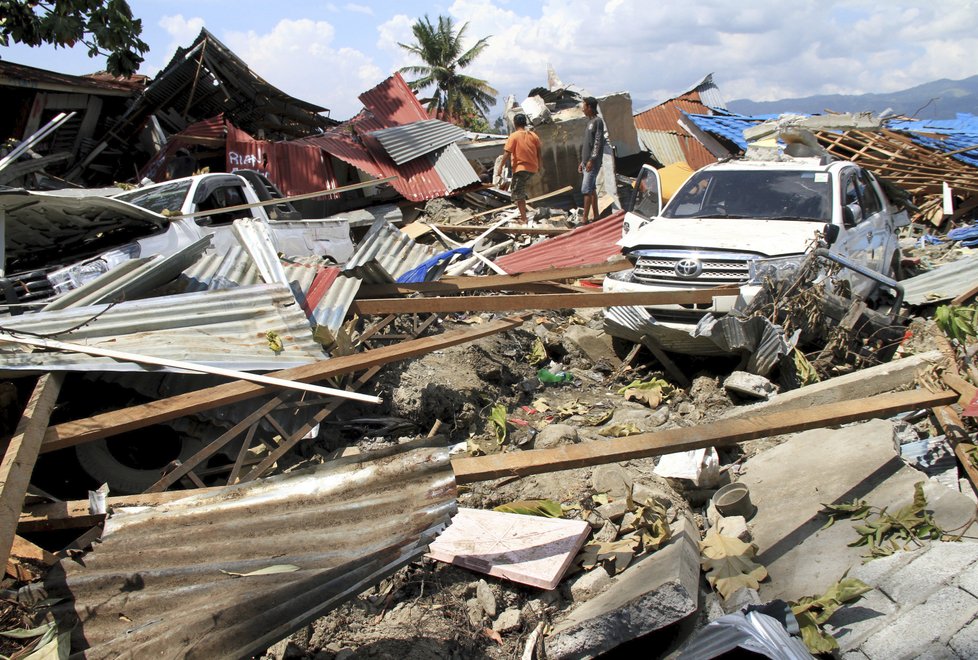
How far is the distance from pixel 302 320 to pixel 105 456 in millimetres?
1443

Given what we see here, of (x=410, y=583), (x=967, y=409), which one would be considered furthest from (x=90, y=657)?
(x=967, y=409)

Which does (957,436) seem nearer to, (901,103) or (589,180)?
(589,180)

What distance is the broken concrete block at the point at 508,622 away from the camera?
3312 mm

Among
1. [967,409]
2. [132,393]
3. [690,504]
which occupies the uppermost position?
[132,393]

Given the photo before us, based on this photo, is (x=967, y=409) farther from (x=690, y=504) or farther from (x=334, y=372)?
(x=334, y=372)

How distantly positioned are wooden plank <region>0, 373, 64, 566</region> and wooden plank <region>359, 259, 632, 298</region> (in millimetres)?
2910

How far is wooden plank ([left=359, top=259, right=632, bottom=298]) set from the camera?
249 inches

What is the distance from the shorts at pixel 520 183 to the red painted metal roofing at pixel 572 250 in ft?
8.77

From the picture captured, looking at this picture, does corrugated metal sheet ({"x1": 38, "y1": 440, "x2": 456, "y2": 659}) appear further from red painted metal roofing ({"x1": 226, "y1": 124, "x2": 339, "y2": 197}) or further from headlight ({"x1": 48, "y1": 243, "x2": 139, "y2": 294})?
red painted metal roofing ({"x1": 226, "y1": 124, "x2": 339, "y2": 197})

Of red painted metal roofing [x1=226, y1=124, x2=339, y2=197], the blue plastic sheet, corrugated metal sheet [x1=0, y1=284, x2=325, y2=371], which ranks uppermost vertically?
red painted metal roofing [x1=226, y1=124, x2=339, y2=197]

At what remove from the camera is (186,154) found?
13.2 metres

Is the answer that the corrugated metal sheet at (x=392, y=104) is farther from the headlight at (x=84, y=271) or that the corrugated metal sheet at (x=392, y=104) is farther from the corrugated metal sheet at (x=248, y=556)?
the corrugated metal sheet at (x=248, y=556)

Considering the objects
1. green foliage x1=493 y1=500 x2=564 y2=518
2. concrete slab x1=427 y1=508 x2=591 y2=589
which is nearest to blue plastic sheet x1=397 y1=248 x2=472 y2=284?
green foliage x1=493 y1=500 x2=564 y2=518

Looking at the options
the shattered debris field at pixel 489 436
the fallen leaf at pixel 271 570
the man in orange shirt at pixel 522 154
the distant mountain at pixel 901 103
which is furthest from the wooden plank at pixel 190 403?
the distant mountain at pixel 901 103
